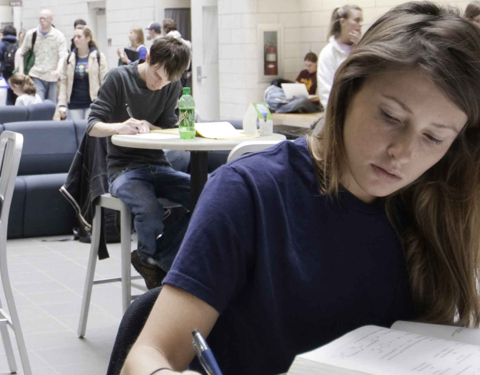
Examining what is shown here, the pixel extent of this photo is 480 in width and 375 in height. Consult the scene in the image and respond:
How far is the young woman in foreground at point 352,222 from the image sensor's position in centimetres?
114

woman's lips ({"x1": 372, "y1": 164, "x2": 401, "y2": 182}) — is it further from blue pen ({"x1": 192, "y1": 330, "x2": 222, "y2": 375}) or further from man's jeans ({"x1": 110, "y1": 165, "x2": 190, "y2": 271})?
man's jeans ({"x1": 110, "y1": 165, "x2": 190, "y2": 271})

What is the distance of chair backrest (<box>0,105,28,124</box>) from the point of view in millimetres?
7730

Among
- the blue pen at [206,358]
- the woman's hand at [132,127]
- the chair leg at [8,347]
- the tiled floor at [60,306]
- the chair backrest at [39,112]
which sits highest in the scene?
the blue pen at [206,358]

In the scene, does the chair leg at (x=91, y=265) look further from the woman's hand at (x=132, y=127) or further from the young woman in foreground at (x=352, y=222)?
the young woman in foreground at (x=352, y=222)

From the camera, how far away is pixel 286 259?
123 cm

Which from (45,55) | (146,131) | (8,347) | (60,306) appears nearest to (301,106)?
(45,55)

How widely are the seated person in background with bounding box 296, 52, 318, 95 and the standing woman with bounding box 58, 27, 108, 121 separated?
2.50 m

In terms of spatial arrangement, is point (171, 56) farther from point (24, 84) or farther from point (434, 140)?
point (24, 84)

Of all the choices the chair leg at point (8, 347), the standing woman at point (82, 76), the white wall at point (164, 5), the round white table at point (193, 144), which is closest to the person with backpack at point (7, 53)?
the white wall at point (164, 5)

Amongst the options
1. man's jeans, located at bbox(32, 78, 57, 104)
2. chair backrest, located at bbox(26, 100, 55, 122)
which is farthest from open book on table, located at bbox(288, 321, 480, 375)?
man's jeans, located at bbox(32, 78, 57, 104)

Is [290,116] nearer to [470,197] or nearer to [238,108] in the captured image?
[238,108]

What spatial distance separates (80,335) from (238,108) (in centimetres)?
741

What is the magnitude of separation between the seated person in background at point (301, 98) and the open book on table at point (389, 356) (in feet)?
27.4

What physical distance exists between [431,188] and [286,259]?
301 mm
